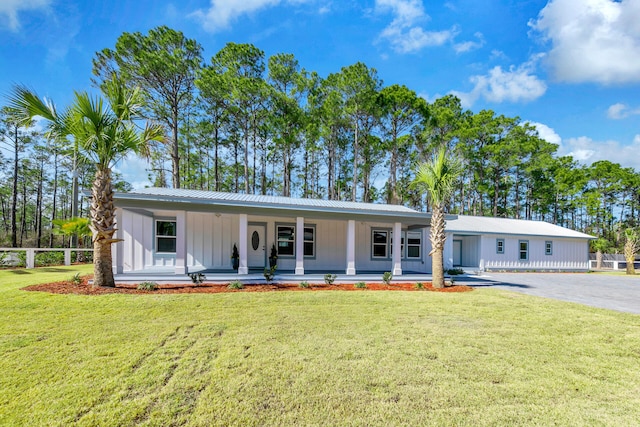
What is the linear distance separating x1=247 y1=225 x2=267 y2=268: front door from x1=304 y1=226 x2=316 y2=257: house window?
1.90m

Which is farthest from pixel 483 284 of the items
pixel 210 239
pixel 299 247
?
pixel 210 239

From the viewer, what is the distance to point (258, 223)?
493 inches

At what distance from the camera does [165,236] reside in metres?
11.4

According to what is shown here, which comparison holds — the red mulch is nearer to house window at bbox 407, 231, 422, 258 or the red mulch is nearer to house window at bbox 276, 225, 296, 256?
house window at bbox 276, 225, 296, 256

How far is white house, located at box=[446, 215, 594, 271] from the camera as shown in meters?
18.5

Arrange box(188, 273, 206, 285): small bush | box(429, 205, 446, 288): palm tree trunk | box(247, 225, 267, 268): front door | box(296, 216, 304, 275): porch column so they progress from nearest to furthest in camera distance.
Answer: box(188, 273, 206, 285): small bush → box(429, 205, 446, 288): palm tree trunk → box(296, 216, 304, 275): porch column → box(247, 225, 267, 268): front door

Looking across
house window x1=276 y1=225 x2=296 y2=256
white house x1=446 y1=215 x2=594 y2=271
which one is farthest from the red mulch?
white house x1=446 y1=215 x2=594 y2=271

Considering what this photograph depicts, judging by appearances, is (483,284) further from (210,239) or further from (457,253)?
(210,239)

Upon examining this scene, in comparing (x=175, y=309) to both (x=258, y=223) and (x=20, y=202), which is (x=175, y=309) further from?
(x=20, y=202)

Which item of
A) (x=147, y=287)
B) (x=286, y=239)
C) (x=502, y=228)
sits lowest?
(x=147, y=287)

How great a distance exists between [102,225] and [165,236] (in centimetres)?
395

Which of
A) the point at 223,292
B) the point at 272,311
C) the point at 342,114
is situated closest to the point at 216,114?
the point at 342,114

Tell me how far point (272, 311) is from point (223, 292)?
231 cm

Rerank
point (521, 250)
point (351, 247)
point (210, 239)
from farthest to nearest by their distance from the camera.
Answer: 1. point (521, 250)
2. point (210, 239)
3. point (351, 247)
